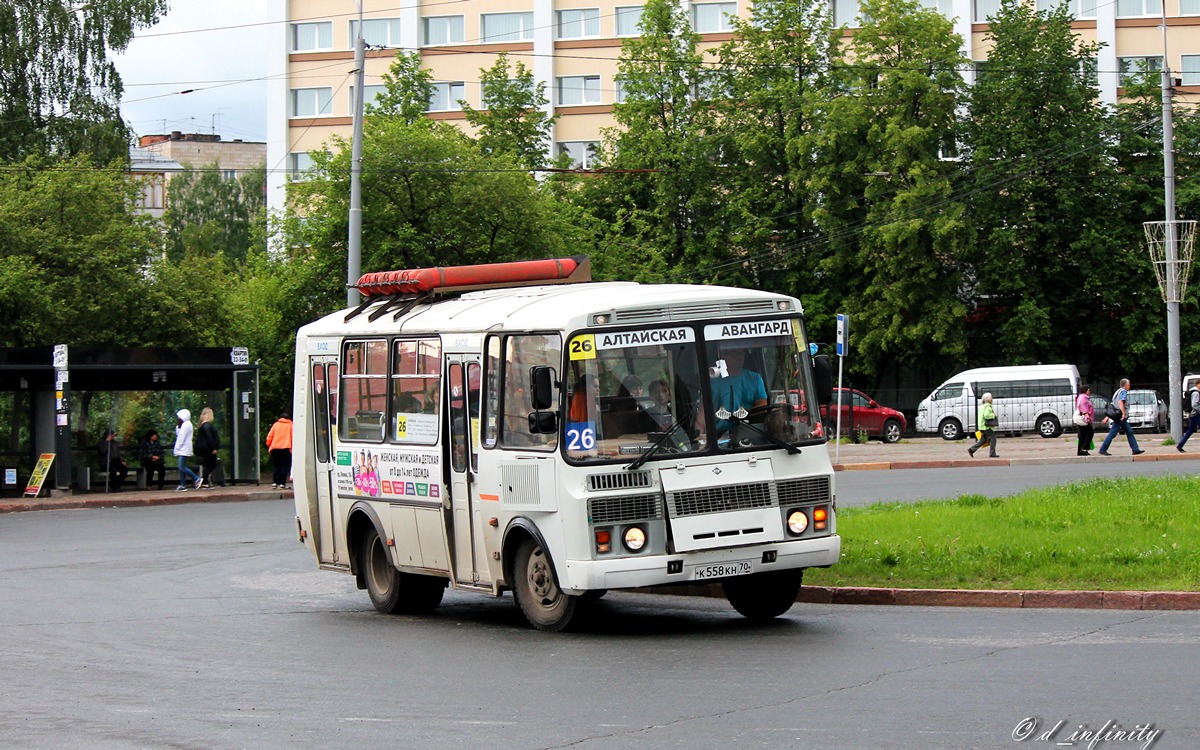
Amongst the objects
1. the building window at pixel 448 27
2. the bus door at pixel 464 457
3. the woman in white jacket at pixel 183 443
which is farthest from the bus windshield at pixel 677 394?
the building window at pixel 448 27

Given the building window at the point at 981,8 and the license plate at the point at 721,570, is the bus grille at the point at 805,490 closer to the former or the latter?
the license plate at the point at 721,570

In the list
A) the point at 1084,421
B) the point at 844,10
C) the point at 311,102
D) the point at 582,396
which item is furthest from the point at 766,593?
the point at 311,102

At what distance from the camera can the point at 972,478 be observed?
30.1m

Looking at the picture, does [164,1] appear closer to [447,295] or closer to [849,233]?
[849,233]

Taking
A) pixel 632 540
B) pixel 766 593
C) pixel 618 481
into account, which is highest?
pixel 618 481

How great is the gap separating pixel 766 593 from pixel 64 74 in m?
49.3

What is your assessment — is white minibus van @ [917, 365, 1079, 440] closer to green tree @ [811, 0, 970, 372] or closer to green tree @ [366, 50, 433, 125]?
green tree @ [811, 0, 970, 372]

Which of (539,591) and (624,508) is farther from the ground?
(624,508)

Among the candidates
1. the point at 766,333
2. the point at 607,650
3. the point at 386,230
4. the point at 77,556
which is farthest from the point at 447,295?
the point at 386,230

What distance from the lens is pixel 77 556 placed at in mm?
20891

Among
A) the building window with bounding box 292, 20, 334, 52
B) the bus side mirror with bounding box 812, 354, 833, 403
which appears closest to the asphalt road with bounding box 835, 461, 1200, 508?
the bus side mirror with bounding box 812, 354, 833, 403

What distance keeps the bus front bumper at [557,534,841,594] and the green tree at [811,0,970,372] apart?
45006 millimetres

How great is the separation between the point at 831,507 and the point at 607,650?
7.59ft

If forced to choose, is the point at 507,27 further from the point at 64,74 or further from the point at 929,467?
the point at 929,467
